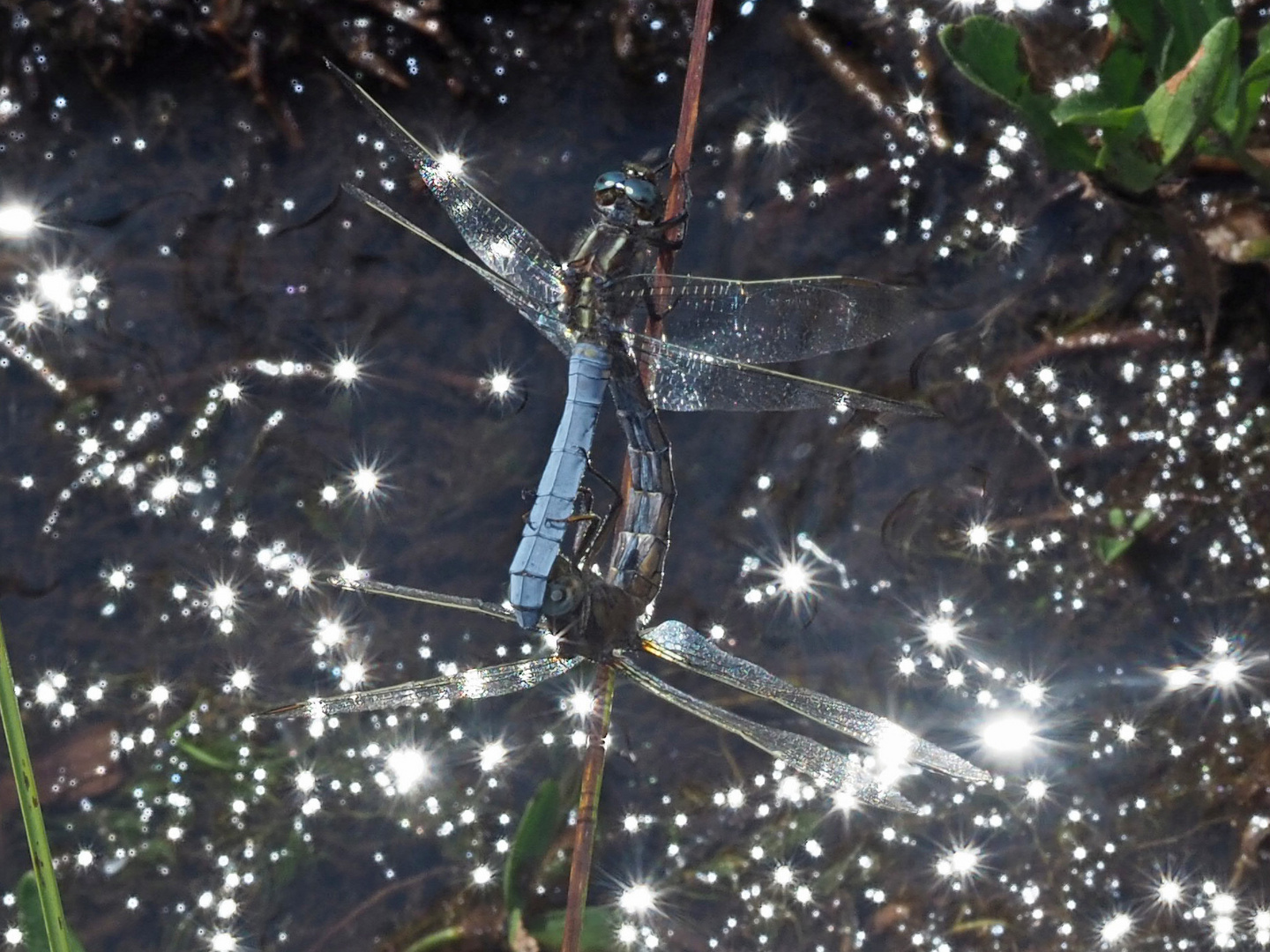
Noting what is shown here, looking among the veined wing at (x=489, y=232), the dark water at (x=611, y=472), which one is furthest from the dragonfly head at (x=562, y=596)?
the veined wing at (x=489, y=232)

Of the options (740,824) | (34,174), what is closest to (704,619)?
(740,824)

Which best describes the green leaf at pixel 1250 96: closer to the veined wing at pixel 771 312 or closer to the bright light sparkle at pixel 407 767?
the veined wing at pixel 771 312

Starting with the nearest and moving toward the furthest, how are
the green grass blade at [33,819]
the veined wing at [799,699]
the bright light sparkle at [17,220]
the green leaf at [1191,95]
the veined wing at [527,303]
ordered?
the green grass blade at [33,819] < the green leaf at [1191,95] < the veined wing at [799,699] < the veined wing at [527,303] < the bright light sparkle at [17,220]

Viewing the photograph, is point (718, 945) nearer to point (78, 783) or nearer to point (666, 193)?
point (78, 783)

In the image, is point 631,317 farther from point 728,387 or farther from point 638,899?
point 638,899

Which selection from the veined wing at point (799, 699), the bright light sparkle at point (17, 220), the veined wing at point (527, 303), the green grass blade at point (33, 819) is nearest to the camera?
the green grass blade at point (33, 819)

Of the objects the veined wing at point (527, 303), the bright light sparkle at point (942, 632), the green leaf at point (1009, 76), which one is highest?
the green leaf at point (1009, 76)

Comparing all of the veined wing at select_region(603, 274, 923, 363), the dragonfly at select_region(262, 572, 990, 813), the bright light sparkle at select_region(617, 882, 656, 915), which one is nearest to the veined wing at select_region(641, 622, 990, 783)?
the dragonfly at select_region(262, 572, 990, 813)

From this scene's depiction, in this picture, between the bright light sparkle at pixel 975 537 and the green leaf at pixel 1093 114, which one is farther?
the bright light sparkle at pixel 975 537

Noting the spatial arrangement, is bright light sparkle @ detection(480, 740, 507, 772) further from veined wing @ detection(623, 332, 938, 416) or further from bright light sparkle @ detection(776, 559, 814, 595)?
veined wing @ detection(623, 332, 938, 416)
